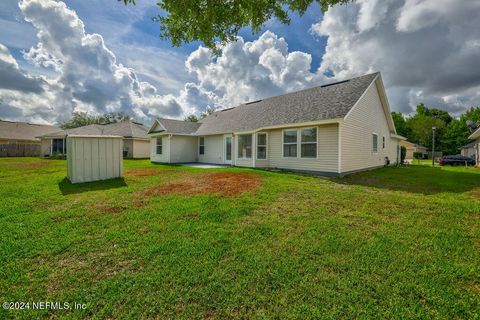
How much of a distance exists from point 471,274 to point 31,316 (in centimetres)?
484

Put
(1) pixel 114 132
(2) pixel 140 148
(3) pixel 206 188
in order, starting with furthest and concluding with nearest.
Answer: (1) pixel 114 132, (2) pixel 140 148, (3) pixel 206 188

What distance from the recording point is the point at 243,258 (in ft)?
9.71

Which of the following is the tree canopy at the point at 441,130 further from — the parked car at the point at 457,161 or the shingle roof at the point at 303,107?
the shingle roof at the point at 303,107

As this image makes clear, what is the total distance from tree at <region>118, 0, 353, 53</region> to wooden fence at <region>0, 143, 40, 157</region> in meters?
32.8

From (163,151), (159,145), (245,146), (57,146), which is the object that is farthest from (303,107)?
(57,146)

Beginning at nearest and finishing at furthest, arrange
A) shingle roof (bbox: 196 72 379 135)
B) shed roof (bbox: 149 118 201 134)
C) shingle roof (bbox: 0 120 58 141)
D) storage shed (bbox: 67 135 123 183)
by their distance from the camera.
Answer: storage shed (bbox: 67 135 123 183), shingle roof (bbox: 196 72 379 135), shed roof (bbox: 149 118 201 134), shingle roof (bbox: 0 120 58 141)

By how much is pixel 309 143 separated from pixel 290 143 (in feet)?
3.92

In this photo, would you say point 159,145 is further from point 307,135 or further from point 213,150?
point 307,135

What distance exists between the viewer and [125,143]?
997 inches

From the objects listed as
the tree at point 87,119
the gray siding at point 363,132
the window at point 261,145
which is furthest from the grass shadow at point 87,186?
the tree at point 87,119

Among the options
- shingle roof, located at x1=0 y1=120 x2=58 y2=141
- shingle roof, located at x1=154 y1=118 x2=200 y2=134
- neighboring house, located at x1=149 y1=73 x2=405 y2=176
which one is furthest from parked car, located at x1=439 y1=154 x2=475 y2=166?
shingle roof, located at x1=0 y1=120 x2=58 y2=141

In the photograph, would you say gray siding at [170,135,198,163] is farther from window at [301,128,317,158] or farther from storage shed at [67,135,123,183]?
window at [301,128,317,158]

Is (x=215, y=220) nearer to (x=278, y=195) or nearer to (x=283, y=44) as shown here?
(x=278, y=195)

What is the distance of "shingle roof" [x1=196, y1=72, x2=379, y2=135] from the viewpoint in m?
11.2
